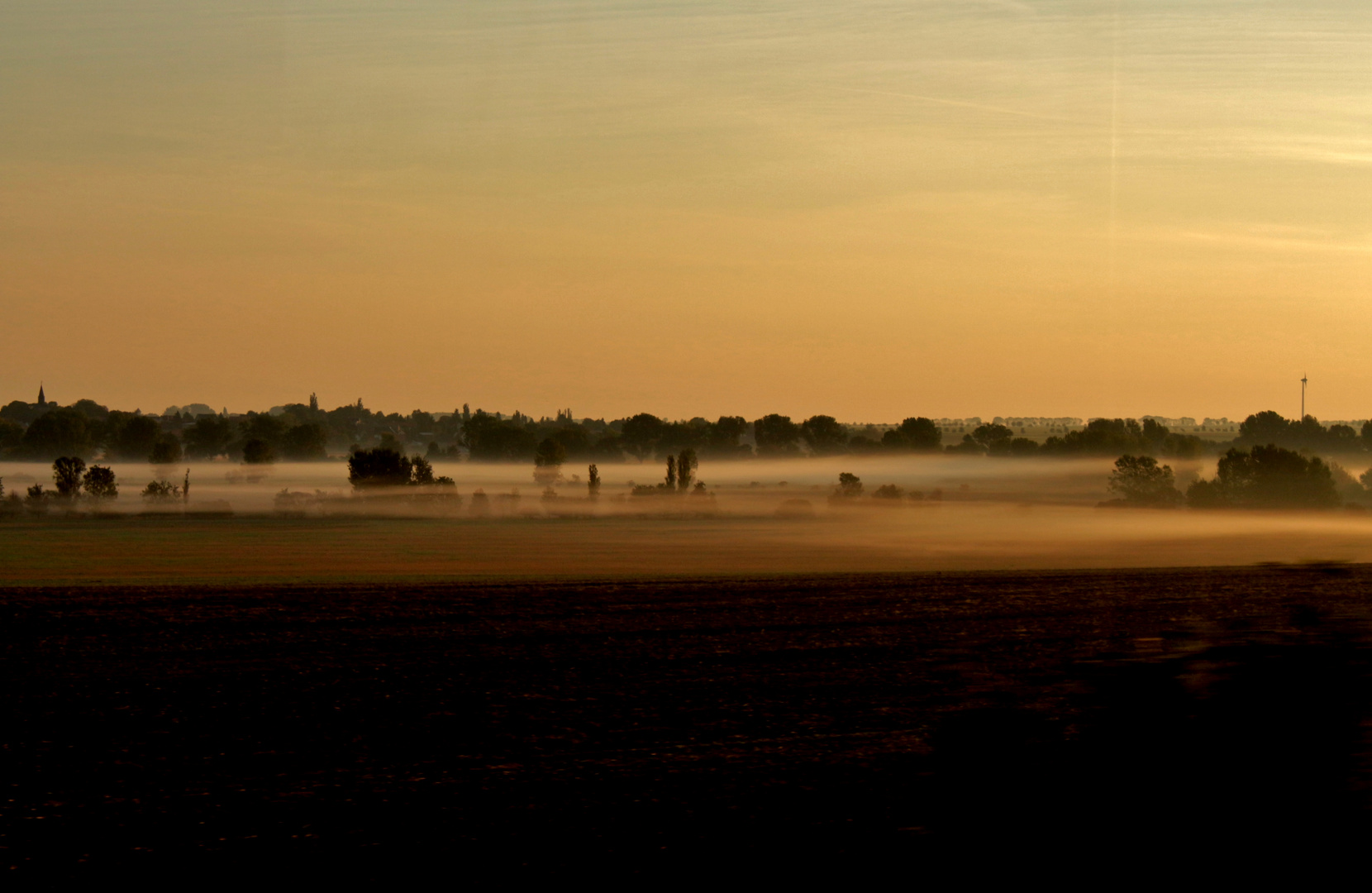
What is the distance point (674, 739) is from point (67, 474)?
145446 mm

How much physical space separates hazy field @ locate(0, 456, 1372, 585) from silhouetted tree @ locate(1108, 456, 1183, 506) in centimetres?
243

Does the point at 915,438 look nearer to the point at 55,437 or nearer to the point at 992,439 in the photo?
the point at 992,439

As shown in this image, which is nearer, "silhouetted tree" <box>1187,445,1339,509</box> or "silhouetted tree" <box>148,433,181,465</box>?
"silhouetted tree" <box>1187,445,1339,509</box>

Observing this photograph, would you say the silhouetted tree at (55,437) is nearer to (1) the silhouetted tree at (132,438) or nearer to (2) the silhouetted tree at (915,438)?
(1) the silhouetted tree at (132,438)

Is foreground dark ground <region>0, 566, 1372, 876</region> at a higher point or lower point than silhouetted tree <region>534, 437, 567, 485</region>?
lower

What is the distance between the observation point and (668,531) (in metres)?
97.3

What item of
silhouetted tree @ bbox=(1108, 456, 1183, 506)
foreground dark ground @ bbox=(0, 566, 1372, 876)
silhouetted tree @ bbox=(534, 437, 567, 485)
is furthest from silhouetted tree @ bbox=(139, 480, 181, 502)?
foreground dark ground @ bbox=(0, 566, 1372, 876)

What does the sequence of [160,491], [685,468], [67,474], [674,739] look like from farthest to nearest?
[685,468] < [67,474] < [160,491] < [674,739]

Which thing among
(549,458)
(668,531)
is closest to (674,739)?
(668,531)

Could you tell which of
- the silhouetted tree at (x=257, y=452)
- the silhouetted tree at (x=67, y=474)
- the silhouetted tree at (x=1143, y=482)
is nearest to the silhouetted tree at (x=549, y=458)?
the silhouetted tree at (x=257, y=452)

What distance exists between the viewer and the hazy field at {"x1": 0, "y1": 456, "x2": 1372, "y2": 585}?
5388cm

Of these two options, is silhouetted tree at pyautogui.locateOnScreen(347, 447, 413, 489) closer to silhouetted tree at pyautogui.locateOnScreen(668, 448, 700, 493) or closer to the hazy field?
the hazy field

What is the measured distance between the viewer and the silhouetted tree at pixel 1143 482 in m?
136

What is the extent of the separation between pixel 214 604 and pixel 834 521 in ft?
247
